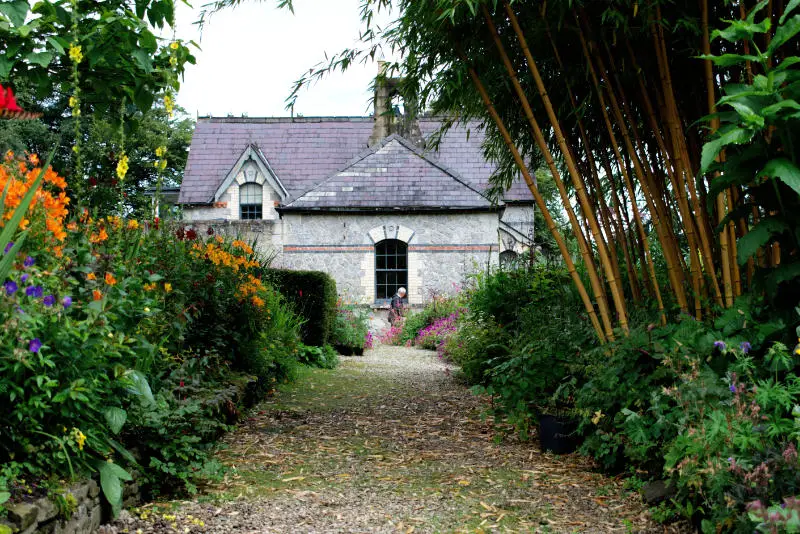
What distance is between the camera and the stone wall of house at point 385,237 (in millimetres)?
14453

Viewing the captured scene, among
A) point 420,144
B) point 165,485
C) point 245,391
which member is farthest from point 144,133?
point 165,485

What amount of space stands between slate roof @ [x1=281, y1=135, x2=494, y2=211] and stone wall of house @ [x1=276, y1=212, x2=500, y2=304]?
0.30m

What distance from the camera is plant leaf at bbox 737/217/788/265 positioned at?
8.27ft

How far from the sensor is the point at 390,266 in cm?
1501

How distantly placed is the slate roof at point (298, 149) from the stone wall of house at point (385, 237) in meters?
1.86

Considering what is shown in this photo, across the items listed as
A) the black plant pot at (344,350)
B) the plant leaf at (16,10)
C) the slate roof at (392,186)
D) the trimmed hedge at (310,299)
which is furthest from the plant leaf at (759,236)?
the slate roof at (392,186)

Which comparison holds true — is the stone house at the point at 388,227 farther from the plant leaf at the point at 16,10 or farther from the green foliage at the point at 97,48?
the plant leaf at the point at 16,10

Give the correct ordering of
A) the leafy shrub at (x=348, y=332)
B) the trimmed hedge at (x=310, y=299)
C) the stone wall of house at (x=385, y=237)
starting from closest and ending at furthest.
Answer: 1. the trimmed hedge at (x=310, y=299)
2. the leafy shrub at (x=348, y=332)
3. the stone wall of house at (x=385, y=237)

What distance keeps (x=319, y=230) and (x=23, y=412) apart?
12.3 metres

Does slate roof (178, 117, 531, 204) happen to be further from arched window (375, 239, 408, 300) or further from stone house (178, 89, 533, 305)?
arched window (375, 239, 408, 300)

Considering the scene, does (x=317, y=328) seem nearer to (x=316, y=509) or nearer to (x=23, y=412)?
(x=316, y=509)

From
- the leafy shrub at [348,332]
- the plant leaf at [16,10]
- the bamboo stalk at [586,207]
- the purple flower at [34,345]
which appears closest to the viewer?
the purple flower at [34,345]

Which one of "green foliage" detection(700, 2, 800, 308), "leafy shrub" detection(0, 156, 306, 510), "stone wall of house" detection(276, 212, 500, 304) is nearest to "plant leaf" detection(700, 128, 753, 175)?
"green foliage" detection(700, 2, 800, 308)

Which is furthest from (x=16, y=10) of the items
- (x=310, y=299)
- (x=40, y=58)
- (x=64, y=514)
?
(x=310, y=299)
